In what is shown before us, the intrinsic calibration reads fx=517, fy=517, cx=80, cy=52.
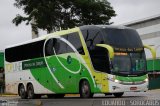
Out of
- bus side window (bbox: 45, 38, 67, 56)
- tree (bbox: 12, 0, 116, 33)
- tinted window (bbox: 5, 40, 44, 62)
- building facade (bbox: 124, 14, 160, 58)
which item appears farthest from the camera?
building facade (bbox: 124, 14, 160, 58)

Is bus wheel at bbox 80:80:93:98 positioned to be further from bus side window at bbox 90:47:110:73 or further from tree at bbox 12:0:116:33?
tree at bbox 12:0:116:33

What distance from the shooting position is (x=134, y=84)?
24422 millimetres

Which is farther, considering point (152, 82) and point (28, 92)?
point (152, 82)

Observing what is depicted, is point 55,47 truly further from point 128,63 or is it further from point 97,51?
point 128,63

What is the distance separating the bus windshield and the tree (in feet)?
84.7

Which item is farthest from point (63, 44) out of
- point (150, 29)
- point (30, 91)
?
point (150, 29)

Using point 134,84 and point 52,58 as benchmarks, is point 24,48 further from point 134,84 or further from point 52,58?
point 134,84

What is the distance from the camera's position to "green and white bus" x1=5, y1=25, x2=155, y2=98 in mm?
24266

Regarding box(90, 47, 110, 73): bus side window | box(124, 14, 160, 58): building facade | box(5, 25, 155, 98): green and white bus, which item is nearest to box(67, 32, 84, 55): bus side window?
box(5, 25, 155, 98): green and white bus

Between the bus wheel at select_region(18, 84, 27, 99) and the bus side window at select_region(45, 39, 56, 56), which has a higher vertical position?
the bus side window at select_region(45, 39, 56, 56)

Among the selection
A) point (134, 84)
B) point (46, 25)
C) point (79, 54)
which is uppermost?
point (46, 25)

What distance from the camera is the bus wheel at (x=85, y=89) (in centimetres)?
2519

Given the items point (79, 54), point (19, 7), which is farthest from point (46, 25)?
point (79, 54)

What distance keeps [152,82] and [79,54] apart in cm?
2493
